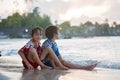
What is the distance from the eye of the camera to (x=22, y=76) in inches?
297

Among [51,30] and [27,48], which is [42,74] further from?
[51,30]

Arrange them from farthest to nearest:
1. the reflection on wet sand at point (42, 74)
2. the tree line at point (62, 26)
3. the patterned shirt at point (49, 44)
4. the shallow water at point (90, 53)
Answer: the tree line at point (62, 26)
the shallow water at point (90, 53)
the patterned shirt at point (49, 44)
the reflection on wet sand at point (42, 74)

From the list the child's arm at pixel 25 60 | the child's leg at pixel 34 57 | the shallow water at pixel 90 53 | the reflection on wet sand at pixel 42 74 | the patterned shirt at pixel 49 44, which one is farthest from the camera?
the shallow water at pixel 90 53

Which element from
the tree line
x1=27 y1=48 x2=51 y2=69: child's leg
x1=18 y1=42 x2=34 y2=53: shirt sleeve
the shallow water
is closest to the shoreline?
x1=27 y1=48 x2=51 y2=69: child's leg

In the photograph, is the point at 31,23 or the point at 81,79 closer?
the point at 81,79

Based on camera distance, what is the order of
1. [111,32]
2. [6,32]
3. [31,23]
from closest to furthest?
[31,23], [6,32], [111,32]

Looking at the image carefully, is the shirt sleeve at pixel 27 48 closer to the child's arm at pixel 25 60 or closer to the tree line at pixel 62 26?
the child's arm at pixel 25 60

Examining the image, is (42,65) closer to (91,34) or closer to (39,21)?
(39,21)

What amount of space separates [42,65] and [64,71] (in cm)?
53

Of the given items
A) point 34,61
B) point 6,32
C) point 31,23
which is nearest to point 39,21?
point 31,23

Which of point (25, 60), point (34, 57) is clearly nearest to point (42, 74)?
point (34, 57)

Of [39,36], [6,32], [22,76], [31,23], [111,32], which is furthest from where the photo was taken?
[111,32]

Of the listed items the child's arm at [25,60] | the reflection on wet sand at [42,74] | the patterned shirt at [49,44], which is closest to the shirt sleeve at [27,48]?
the child's arm at [25,60]

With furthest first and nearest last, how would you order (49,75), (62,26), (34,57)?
(62,26), (34,57), (49,75)
